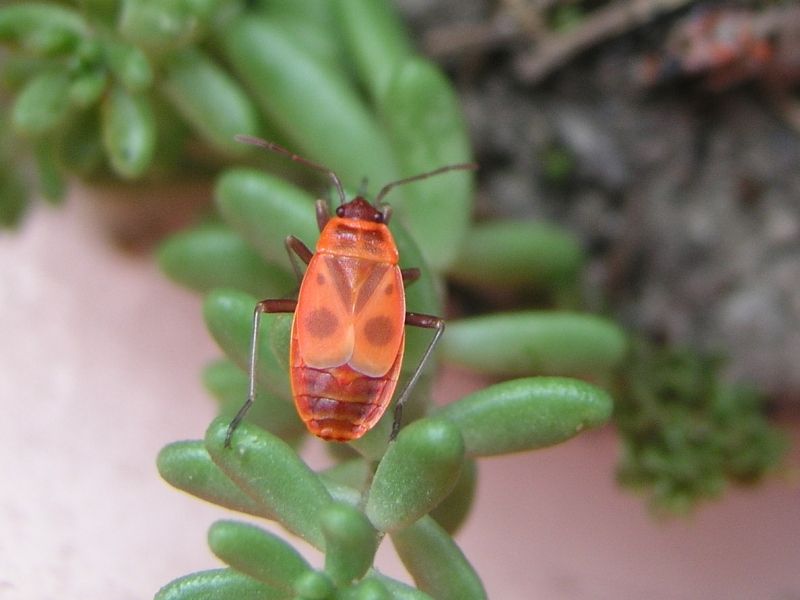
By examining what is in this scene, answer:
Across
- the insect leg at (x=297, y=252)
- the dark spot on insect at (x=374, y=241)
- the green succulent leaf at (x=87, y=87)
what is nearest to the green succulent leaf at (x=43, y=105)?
the green succulent leaf at (x=87, y=87)

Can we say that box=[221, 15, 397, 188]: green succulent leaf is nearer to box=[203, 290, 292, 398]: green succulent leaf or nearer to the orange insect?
the orange insect

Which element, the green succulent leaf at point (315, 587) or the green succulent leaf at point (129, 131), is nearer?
the green succulent leaf at point (315, 587)

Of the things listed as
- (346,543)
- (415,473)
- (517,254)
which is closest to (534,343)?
(517,254)

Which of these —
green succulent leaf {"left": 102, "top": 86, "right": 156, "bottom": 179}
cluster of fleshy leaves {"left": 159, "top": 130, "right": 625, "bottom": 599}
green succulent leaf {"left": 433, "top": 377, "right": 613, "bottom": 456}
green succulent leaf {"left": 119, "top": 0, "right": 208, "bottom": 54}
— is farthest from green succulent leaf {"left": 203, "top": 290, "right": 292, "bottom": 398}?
green succulent leaf {"left": 119, "top": 0, "right": 208, "bottom": 54}

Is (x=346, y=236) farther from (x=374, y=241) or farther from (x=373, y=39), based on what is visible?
(x=373, y=39)

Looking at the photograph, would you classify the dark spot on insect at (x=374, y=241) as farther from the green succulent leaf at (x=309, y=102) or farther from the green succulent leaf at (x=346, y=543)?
the green succulent leaf at (x=346, y=543)

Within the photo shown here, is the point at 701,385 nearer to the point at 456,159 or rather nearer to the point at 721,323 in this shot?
the point at 721,323
